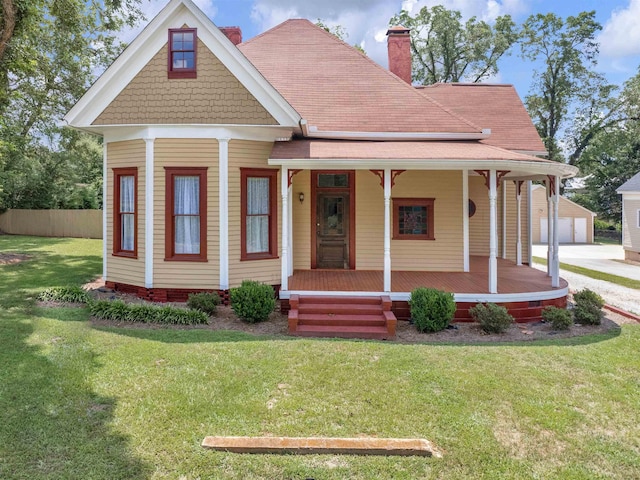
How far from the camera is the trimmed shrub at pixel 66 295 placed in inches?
362

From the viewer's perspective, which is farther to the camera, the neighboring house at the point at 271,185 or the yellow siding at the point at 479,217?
the yellow siding at the point at 479,217

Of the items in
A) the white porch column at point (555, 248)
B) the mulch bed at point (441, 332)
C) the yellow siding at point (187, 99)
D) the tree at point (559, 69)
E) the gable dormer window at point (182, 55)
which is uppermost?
the tree at point (559, 69)

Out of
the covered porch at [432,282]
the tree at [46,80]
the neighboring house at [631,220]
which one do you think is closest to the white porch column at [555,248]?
the covered porch at [432,282]

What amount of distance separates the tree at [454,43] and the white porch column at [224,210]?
30.6 m

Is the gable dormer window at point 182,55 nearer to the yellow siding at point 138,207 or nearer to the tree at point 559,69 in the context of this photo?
the yellow siding at point 138,207

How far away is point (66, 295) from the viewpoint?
9.25 metres

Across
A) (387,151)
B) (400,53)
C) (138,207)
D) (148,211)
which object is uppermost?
(400,53)

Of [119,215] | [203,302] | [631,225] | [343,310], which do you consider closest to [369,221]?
[343,310]

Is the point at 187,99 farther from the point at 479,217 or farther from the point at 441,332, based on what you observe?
the point at 479,217

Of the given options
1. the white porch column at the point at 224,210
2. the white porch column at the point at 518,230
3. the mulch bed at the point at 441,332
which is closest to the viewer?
the mulch bed at the point at 441,332

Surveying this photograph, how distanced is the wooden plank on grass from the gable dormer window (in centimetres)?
826

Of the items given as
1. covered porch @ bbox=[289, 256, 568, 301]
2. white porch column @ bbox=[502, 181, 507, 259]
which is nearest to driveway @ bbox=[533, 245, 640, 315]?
covered porch @ bbox=[289, 256, 568, 301]

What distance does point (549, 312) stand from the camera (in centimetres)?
827

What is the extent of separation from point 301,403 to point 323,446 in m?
0.93
